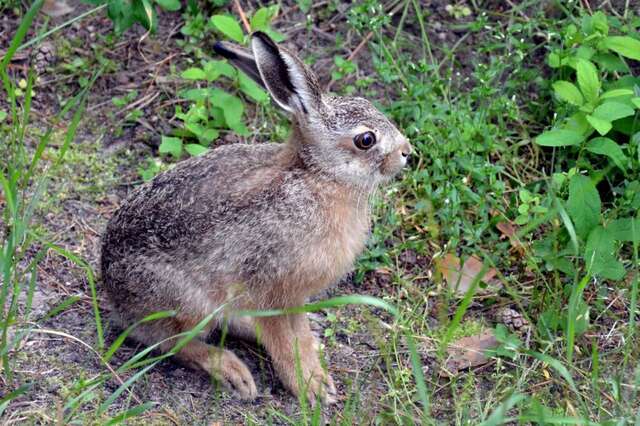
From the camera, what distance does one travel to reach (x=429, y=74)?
213 inches

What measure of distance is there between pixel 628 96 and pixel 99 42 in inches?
115

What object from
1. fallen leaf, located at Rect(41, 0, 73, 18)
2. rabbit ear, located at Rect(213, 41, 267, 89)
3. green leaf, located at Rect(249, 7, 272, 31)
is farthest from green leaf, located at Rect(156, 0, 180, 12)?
rabbit ear, located at Rect(213, 41, 267, 89)

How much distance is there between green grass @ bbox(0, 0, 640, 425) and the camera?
12.3 ft

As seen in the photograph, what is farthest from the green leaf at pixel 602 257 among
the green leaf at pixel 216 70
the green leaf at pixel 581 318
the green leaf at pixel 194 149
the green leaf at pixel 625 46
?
the green leaf at pixel 216 70

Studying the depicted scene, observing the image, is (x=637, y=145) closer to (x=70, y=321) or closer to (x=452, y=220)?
(x=452, y=220)

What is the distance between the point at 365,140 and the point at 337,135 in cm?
11


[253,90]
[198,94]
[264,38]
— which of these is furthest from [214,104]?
[264,38]

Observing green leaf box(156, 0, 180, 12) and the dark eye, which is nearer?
the dark eye

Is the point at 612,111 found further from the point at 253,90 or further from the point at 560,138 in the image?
the point at 253,90

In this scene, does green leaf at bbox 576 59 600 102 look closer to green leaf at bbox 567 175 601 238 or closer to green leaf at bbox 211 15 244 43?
green leaf at bbox 567 175 601 238

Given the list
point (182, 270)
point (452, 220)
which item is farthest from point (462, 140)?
point (182, 270)

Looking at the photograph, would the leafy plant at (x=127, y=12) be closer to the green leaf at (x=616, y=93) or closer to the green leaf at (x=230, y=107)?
the green leaf at (x=230, y=107)

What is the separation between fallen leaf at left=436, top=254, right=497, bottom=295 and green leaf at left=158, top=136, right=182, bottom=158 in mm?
1424

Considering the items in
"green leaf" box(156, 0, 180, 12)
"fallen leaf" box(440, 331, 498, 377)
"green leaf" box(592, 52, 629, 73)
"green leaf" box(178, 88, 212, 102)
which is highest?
"green leaf" box(156, 0, 180, 12)
